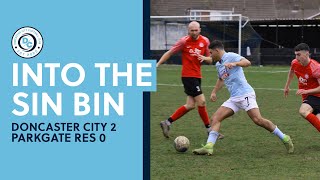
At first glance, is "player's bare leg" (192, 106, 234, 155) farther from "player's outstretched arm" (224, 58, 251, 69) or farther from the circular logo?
the circular logo

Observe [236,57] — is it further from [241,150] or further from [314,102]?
[314,102]

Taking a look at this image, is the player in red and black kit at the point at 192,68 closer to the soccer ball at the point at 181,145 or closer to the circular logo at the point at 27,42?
the soccer ball at the point at 181,145

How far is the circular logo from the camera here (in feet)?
18.0

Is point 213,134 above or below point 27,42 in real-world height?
below

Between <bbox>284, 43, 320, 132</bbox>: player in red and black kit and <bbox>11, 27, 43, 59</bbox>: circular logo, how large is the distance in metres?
5.98

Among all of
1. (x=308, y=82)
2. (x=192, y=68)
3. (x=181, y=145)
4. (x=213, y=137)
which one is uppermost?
(x=192, y=68)

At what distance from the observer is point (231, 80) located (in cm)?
1044

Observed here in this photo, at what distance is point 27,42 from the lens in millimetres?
5480

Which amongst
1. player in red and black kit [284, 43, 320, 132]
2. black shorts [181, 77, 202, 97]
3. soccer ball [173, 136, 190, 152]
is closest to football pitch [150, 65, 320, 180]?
soccer ball [173, 136, 190, 152]

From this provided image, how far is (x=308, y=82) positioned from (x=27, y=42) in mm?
6479

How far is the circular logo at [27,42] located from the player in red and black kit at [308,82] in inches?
235

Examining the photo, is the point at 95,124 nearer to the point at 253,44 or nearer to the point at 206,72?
the point at 206,72

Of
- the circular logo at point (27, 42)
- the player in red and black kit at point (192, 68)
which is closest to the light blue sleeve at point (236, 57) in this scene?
the player in red and black kit at point (192, 68)

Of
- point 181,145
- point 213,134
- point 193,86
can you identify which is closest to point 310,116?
point 213,134
